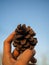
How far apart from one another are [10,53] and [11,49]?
0.02 meters

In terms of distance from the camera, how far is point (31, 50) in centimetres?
35

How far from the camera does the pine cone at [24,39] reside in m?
0.36

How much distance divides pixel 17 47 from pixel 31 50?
1.7 inches

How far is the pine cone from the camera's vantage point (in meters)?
0.36

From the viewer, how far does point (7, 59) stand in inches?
14.5

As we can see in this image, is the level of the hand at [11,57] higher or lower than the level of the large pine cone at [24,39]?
lower

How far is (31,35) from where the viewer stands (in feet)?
1.22

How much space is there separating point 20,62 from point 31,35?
8 centimetres

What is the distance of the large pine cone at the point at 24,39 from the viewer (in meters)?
0.36

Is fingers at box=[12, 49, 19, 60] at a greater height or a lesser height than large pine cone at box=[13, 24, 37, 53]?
lesser

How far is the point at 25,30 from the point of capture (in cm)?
38

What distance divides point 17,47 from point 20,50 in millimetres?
16

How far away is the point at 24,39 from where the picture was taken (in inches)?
14.6

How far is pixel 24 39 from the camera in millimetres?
370
